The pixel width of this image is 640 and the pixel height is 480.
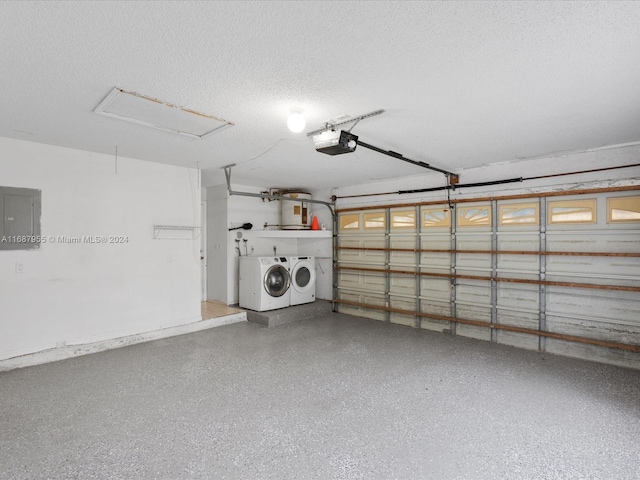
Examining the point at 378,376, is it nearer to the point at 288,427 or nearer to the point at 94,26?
the point at 288,427

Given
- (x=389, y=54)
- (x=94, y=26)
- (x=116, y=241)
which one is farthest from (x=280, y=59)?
(x=116, y=241)

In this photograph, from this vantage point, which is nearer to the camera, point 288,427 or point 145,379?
point 288,427

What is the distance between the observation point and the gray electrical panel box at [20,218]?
351cm

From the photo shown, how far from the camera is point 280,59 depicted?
195 cm

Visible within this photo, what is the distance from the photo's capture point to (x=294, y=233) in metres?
6.11

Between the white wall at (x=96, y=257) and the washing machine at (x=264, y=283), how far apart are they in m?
0.98

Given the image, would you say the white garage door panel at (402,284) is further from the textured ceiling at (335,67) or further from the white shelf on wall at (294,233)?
the textured ceiling at (335,67)

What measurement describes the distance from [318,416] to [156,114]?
2.79 meters

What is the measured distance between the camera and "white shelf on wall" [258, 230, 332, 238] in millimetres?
6055

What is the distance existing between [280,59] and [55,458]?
281 centimetres

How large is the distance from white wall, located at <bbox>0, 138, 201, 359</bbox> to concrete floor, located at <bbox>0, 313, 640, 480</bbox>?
435mm

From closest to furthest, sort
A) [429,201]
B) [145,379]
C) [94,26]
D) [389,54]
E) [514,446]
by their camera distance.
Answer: [94,26] < [389,54] < [514,446] < [145,379] < [429,201]

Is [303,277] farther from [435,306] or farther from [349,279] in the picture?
[435,306]

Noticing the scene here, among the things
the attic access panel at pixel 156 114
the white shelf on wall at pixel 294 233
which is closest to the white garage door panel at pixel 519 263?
the white shelf on wall at pixel 294 233
